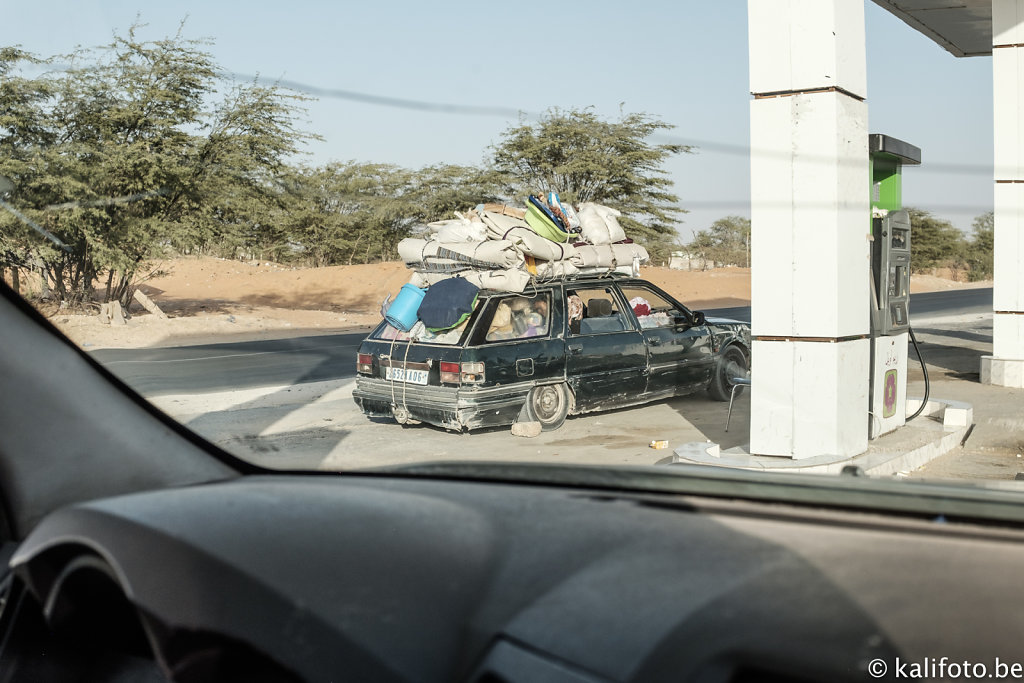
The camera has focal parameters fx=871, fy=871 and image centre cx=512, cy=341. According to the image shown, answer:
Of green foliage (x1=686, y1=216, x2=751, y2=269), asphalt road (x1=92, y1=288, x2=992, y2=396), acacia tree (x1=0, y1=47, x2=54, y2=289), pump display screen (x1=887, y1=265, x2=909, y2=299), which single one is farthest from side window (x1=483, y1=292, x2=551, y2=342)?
acacia tree (x1=0, y1=47, x2=54, y2=289)

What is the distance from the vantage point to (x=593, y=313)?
8.92m

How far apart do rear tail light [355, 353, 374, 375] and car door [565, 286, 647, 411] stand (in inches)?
73.7

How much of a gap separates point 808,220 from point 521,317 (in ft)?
10.5

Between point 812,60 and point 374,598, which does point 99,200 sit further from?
point 812,60

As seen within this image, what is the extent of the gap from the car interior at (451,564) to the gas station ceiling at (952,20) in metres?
10.7

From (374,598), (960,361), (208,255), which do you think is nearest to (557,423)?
(208,255)

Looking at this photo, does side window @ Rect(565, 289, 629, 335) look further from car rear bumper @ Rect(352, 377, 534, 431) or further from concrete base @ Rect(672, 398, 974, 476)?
concrete base @ Rect(672, 398, 974, 476)

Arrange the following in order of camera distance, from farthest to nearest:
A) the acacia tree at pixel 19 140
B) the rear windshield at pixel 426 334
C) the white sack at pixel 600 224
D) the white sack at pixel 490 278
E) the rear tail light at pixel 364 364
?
the rear tail light at pixel 364 364, the rear windshield at pixel 426 334, the white sack at pixel 490 278, the white sack at pixel 600 224, the acacia tree at pixel 19 140

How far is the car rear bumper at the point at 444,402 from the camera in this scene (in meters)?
7.20

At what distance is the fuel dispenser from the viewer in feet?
23.5

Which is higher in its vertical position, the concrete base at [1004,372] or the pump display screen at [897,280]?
the pump display screen at [897,280]

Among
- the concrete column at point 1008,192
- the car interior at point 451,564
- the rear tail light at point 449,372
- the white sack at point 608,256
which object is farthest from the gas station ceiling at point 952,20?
the car interior at point 451,564

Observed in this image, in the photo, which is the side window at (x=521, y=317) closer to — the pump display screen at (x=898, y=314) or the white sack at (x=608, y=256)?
the white sack at (x=608, y=256)

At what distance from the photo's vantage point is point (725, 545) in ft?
4.08
